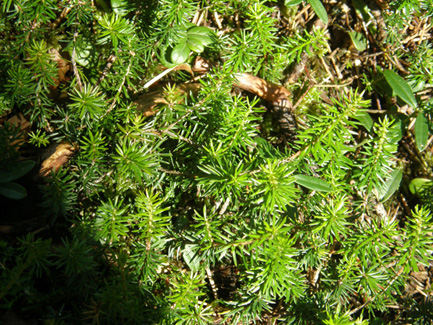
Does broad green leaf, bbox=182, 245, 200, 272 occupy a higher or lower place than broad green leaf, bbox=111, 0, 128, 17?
lower

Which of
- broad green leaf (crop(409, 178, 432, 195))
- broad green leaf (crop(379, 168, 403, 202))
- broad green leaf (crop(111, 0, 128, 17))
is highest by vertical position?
broad green leaf (crop(111, 0, 128, 17))

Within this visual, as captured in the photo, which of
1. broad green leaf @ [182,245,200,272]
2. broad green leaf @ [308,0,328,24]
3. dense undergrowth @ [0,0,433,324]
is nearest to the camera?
dense undergrowth @ [0,0,433,324]

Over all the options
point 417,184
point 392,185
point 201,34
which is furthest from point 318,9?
point 417,184

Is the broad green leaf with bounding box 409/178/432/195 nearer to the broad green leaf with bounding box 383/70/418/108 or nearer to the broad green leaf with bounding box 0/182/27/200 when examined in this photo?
the broad green leaf with bounding box 383/70/418/108

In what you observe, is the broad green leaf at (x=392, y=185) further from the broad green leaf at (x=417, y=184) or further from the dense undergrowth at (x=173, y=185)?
the dense undergrowth at (x=173, y=185)

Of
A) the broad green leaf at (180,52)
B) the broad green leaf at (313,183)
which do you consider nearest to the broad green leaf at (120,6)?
the broad green leaf at (180,52)

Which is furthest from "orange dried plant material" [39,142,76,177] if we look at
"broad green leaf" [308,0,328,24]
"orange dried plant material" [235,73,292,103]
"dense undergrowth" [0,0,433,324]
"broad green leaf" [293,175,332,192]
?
"broad green leaf" [308,0,328,24]

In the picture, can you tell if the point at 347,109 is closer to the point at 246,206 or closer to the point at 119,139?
the point at 246,206

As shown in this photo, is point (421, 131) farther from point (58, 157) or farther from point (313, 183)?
point (58, 157)
